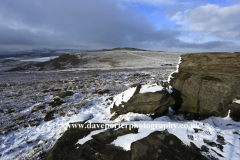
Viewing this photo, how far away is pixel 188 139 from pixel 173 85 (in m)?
6.47

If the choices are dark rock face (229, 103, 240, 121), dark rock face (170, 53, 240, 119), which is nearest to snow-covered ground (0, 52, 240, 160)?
dark rock face (229, 103, 240, 121)

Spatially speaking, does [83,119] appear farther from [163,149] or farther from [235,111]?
[235,111]

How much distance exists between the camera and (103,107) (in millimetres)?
12578

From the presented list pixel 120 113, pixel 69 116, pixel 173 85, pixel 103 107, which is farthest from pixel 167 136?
pixel 69 116

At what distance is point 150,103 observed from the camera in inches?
323

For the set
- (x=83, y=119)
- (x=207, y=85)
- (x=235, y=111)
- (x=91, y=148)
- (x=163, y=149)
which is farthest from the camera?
(x=207, y=85)

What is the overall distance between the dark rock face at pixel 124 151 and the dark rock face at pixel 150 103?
105 inches

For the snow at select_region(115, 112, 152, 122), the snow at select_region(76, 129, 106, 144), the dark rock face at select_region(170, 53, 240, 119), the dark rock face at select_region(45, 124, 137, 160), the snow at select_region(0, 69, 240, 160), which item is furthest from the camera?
the dark rock face at select_region(170, 53, 240, 119)

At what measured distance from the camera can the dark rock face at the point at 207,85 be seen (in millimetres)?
8086

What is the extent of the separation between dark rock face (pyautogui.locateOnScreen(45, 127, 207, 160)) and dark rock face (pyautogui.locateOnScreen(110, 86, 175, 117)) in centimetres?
266

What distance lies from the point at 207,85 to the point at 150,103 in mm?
5055

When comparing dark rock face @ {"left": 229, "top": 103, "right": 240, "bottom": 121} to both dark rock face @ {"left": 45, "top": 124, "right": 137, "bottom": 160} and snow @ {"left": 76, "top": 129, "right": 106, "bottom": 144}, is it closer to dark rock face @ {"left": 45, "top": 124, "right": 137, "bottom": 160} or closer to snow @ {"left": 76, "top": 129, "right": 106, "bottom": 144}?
dark rock face @ {"left": 45, "top": 124, "right": 137, "bottom": 160}

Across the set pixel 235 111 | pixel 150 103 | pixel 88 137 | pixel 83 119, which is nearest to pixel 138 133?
pixel 88 137

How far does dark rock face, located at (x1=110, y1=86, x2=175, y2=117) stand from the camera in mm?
8094
